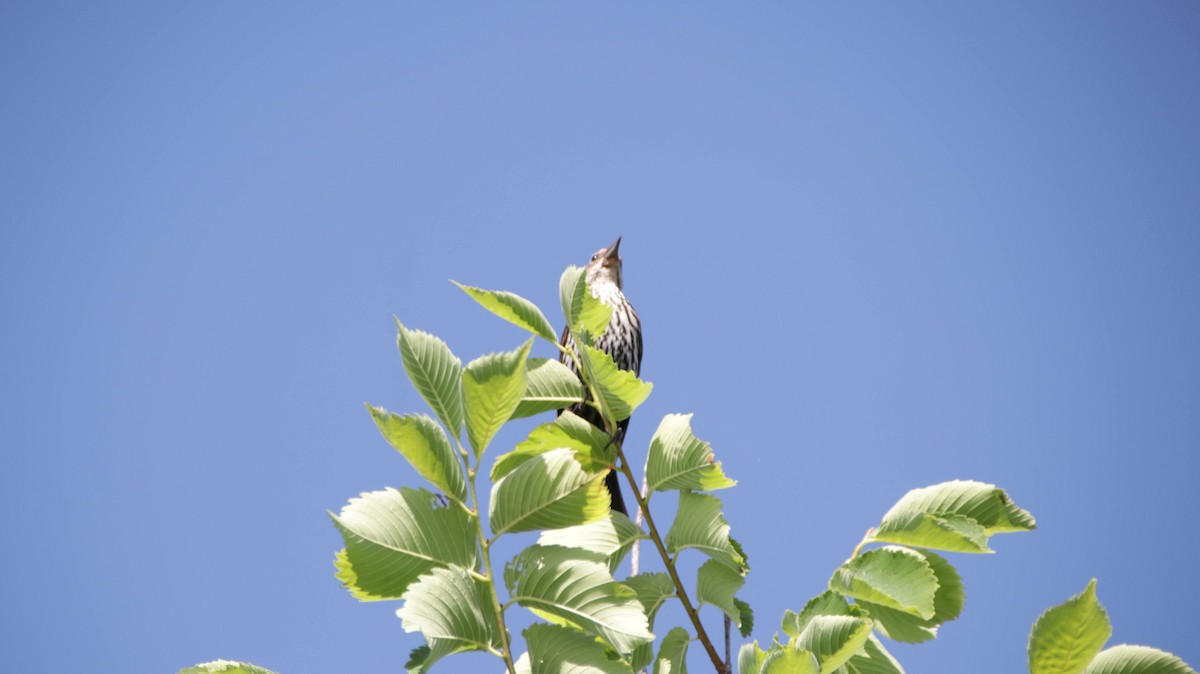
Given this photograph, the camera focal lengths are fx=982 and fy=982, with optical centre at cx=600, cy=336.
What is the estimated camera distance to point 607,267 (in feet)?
31.9

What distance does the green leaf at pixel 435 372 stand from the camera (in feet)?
5.81

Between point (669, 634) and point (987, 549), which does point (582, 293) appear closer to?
point (669, 634)

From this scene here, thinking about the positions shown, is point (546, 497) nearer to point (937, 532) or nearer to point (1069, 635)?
point (937, 532)

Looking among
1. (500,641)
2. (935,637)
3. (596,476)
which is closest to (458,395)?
(596,476)

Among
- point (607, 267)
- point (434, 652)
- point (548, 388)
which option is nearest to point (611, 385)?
point (548, 388)

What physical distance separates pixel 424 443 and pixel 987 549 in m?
1.12

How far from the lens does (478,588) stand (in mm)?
1795

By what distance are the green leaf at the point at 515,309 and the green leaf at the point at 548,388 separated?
79 millimetres

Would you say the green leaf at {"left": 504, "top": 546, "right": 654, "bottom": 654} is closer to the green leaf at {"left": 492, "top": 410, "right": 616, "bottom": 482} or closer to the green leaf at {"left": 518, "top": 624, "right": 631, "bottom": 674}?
the green leaf at {"left": 518, "top": 624, "right": 631, "bottom": 674}

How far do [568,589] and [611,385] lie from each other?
464 millimetres

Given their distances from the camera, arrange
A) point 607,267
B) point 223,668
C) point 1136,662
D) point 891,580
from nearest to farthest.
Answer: point 1136,662, point 223,668, point 891,580, point 607,267

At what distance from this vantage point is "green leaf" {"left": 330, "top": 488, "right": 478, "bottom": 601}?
177cm

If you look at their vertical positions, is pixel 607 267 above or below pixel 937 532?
above

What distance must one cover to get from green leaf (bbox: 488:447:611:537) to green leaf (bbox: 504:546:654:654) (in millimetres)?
56
